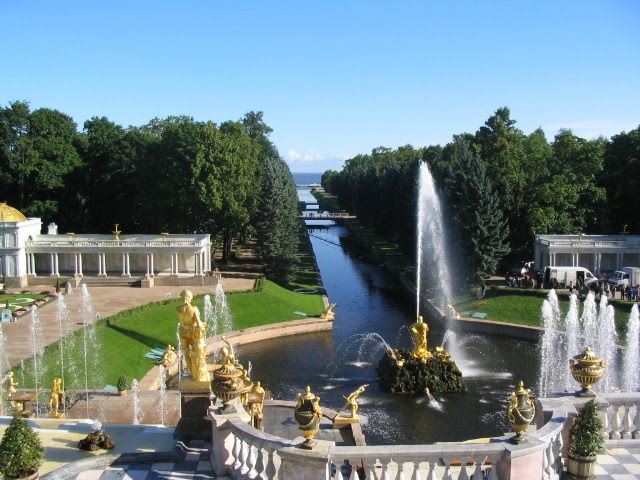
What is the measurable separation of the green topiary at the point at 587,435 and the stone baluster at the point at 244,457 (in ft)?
18.4

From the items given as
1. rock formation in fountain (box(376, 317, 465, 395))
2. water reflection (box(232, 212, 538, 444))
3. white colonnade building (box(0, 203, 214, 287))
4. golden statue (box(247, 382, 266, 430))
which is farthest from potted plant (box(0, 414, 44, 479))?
white colonnade building (box(0, 203, 214, 287))

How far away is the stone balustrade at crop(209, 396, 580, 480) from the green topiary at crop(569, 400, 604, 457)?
0.90 ft

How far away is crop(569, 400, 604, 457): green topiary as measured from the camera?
11.5m

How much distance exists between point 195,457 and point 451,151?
62.0m

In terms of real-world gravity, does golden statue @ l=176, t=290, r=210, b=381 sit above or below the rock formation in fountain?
above

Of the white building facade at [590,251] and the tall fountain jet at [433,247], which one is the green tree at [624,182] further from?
the tall fountain jet at [433,247]

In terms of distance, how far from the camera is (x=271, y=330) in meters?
40.9

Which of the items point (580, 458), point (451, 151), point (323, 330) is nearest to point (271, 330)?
point (323, 330)

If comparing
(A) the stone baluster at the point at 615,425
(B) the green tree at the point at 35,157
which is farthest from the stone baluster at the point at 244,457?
(B) the green tree at the point at 35,157

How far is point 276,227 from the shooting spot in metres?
55.8

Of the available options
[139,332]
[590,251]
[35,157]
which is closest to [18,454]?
[139,332]

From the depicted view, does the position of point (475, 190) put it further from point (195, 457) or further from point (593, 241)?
point (195, 457)

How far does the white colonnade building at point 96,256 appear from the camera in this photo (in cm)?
5200

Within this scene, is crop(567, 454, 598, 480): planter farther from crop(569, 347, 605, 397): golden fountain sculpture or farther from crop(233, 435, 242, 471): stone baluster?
crop(233, 435, 242, 471): stone baluster
